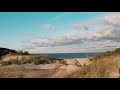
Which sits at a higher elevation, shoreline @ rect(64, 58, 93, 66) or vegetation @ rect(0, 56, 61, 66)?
vegetation @ rect(0, 56, 61, 66)

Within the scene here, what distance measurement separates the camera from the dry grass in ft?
26.6

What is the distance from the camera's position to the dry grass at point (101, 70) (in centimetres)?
809

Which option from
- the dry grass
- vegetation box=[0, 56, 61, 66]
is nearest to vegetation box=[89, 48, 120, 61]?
the dry grass

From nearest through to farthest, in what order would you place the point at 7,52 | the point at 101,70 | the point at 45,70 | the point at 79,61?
the point at 101,70
the point at 45,70
the point at 79,61
the point at 7,52

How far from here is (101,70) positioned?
8234mm

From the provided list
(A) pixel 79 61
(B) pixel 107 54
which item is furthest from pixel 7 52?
(B) pixel 107 54

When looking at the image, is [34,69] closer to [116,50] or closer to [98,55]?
[98,55]

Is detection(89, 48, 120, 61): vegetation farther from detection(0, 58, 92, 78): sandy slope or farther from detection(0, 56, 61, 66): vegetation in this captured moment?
detection(0, 56, 61, 66): vegetation

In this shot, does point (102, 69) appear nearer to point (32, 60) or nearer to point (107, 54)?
point (107, 54)
